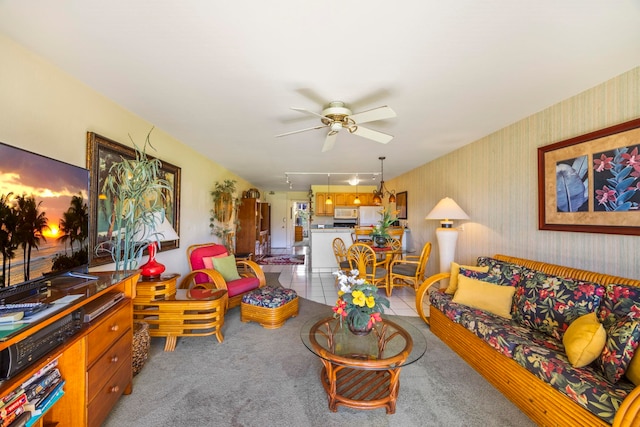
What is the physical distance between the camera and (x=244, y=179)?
712cm

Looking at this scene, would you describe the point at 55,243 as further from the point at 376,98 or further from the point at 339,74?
the point at 376,98

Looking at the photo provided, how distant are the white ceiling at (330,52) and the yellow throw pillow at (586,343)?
1.76m

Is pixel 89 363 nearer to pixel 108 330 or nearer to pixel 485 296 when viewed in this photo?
pixel 108 330

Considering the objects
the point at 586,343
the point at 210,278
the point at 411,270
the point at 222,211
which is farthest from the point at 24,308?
the point at 222,211

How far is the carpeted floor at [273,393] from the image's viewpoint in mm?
1606

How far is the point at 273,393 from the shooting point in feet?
6.05

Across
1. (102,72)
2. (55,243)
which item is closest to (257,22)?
(102,72)

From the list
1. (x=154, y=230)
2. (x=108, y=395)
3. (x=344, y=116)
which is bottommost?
(x=108, y=395)

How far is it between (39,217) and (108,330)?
2.45ft

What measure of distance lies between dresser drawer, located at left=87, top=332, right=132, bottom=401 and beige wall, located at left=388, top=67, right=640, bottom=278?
11.8 feet

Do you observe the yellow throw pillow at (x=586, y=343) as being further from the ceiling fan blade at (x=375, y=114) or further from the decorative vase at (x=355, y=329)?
the ceiling fan blade at (x=375, y=114)

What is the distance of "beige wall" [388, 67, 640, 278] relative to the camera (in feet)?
6.50

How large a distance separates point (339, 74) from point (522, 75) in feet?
4.59

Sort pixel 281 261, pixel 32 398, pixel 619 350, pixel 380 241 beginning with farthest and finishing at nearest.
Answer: pixel 281 261, pixel 380 241, pixel 619 350, pixel 32 398
